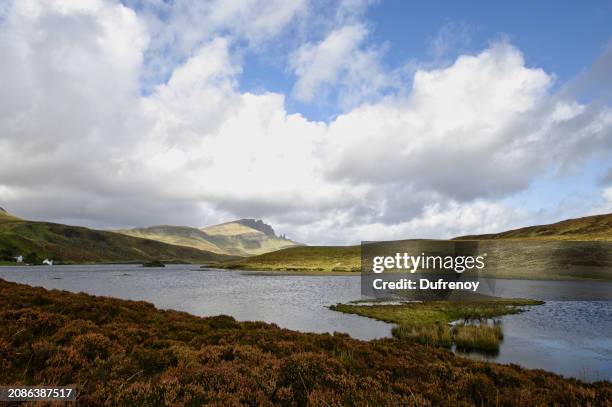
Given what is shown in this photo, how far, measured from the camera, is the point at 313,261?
586ft

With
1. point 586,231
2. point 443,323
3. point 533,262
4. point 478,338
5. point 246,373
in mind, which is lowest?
point 443,323

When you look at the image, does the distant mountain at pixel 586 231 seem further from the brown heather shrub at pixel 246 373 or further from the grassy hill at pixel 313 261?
the brown heather shrub at pixel 246 373

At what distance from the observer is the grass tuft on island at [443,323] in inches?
1073

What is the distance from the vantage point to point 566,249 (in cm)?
13562

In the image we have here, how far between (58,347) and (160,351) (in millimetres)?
3795

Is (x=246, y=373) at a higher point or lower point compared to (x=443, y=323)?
higher

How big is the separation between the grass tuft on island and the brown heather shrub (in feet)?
33.8

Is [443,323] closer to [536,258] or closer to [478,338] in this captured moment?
[478,338]

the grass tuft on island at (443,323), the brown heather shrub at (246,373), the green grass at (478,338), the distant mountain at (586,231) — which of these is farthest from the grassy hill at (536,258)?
the brown heather shrub at (246,373)

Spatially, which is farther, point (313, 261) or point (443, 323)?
point (313, 261)

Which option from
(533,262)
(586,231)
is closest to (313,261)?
(533,262)

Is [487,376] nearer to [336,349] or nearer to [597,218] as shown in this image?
[336,349]

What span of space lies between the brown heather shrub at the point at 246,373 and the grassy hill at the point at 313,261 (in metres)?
139

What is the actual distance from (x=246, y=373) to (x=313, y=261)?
169 meters
